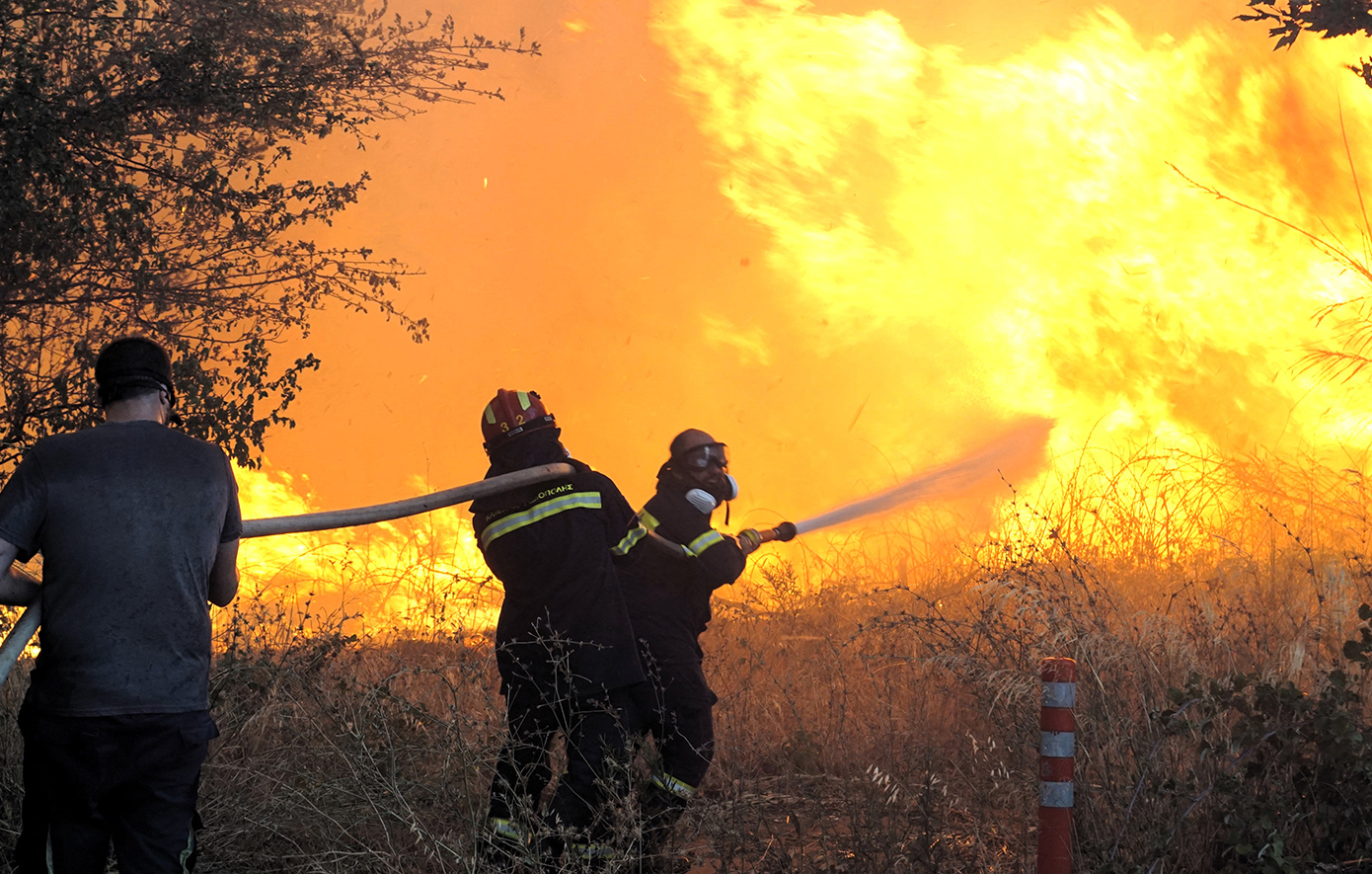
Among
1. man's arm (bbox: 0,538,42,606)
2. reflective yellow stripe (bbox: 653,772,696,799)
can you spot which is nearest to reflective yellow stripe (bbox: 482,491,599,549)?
reflective yellow stripe (bbox: 653,772,696,799)

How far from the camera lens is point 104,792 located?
3270mm

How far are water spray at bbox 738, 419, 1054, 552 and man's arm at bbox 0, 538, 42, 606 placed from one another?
12.4 ft

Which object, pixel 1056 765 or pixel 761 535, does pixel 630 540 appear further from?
pixel 1056 765

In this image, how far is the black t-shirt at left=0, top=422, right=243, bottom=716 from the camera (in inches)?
129

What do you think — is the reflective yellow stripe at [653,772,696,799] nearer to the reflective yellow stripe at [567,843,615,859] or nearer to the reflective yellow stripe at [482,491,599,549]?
the reflective yellow stripe at [567,843,615,859]

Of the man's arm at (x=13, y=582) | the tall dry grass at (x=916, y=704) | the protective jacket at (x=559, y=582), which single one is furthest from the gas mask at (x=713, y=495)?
the man's arm at (x=13, y=582)

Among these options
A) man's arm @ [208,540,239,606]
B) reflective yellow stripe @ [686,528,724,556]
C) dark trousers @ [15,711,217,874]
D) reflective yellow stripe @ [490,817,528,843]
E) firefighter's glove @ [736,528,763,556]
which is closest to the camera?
dark trousers @ [15,711,217,874]

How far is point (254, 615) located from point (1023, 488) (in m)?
6.41

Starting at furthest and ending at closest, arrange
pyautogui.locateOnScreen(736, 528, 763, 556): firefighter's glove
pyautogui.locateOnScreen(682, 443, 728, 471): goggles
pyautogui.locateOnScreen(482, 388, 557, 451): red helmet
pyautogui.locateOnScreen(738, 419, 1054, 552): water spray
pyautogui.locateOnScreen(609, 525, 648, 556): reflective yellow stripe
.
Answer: pyautogui.locateOnScreen(738, 419, 1054, 552): water spray, pyautogui.locateOnScreen(736, 528, 763, 556): firefighter's glove, pyautogui.locateOnScreen(682, 443, 728, 471): goggles, pyautogui.locateOnScreen(609, 525, 648, 556): reflective yellow stripe, pyautogui.locateOnScreen(482, 388, 557, 451): red helmet

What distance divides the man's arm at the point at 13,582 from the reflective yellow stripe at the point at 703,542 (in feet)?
8.65

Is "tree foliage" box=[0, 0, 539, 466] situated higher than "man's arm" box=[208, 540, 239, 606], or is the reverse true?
"tree foliage" box=[0, 0, 539, 466]

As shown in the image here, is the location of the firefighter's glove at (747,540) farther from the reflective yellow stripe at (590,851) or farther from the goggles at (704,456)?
the reflective yellow stripe at (590,851)

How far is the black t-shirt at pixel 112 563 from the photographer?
129 inches

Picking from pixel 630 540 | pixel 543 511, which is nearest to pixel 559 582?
pixel 543 511
